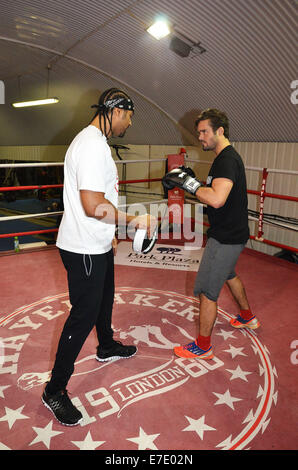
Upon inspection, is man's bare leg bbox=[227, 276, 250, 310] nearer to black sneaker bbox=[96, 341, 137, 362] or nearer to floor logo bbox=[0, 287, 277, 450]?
floor logo bbox=[0, 287, 277, 450]

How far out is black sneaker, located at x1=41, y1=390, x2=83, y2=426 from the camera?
181cm

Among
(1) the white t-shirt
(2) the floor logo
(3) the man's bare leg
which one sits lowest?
(2) the floor logo

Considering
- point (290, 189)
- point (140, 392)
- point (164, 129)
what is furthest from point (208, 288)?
point (164, 129)

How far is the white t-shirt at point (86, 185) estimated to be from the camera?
5.20ft

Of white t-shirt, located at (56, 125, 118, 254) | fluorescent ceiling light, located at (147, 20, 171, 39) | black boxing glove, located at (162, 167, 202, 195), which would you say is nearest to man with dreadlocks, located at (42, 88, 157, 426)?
white t-shirt, located at (56, 125, 118, 254)

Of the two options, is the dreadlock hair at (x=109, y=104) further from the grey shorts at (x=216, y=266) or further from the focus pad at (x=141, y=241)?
the grey shorts at (x=216, y=266)

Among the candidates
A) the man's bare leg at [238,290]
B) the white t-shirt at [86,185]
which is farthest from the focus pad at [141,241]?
the man's bare leg at [238,290]

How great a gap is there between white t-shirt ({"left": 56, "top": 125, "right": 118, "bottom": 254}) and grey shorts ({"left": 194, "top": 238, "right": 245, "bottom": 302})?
809 millimetres

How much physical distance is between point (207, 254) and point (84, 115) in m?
10.4

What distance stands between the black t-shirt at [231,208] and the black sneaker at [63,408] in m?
1.34

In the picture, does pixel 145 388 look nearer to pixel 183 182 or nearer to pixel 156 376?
pixel 156 376
